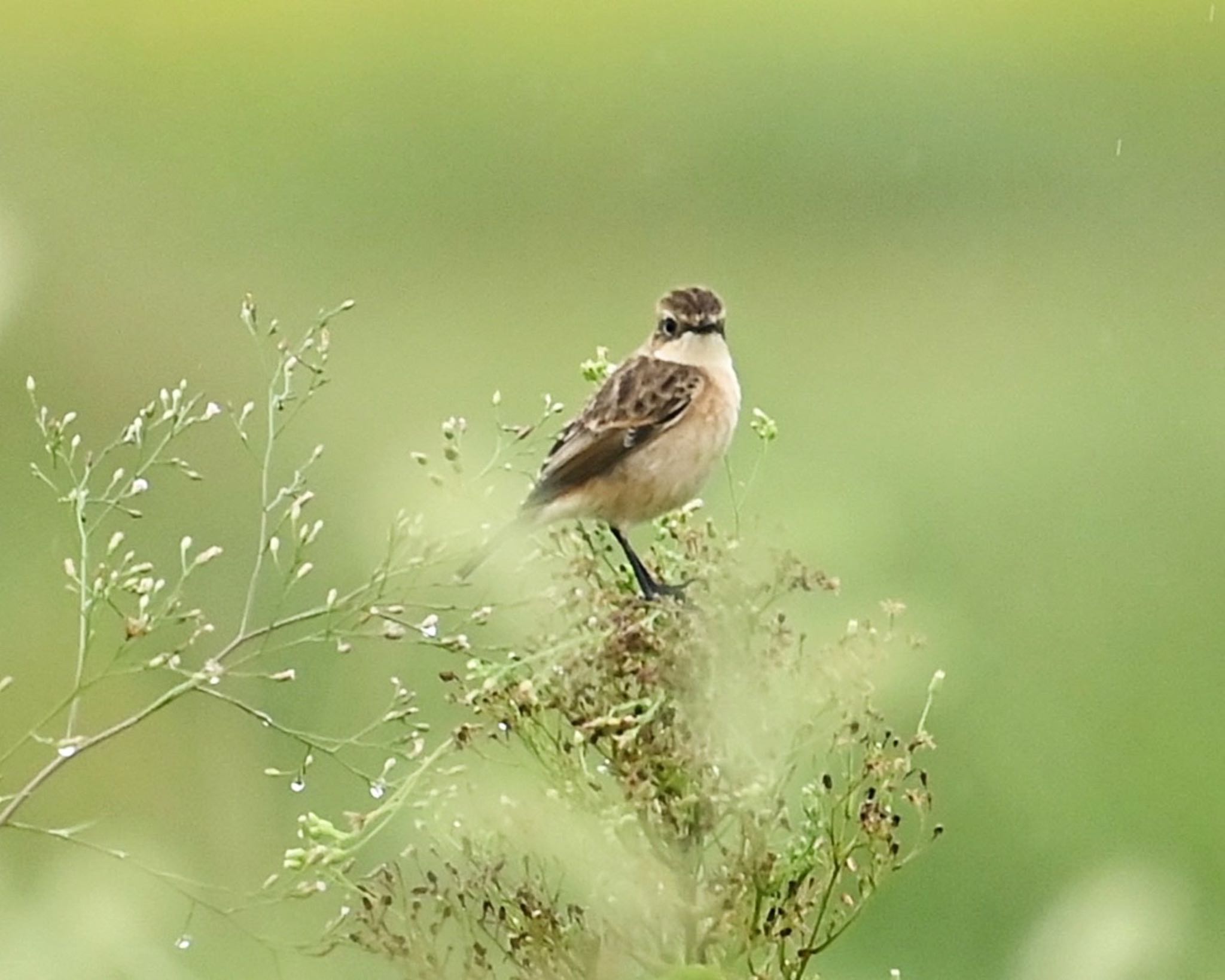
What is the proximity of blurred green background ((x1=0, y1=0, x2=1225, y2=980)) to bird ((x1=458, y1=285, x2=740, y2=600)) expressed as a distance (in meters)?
0.78

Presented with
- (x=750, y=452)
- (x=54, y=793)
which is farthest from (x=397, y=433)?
(x=54, y=793)

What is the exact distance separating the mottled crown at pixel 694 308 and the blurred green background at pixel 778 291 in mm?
789

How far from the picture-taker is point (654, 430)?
→ 181cm

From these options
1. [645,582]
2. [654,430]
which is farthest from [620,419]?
[645,582]

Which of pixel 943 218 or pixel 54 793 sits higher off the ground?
pixel 943 218

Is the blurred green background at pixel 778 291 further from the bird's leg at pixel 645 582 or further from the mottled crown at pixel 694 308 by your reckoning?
the bird's leg at pixel 645 582

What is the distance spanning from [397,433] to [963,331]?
1321 mm

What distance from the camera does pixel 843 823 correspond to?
0.96 m

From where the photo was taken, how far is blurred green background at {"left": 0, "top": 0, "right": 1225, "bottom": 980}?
281 cm

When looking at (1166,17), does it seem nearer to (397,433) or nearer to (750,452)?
(750,452)

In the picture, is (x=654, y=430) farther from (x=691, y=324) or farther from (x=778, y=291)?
(x=778, y=291)

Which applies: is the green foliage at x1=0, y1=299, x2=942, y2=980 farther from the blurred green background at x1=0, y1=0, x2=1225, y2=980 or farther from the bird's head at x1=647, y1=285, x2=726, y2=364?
the blurred green background at x1=0, y1=0, x2=1225, y2=980

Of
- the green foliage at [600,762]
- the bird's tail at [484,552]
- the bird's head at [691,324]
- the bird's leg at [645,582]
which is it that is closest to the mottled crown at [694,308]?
the bird's head at [691,324]

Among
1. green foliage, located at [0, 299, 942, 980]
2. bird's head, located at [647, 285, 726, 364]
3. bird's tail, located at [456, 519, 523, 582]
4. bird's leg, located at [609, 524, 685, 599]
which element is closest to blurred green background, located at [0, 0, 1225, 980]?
bird's head, located at [647, 285, 726, 364]
